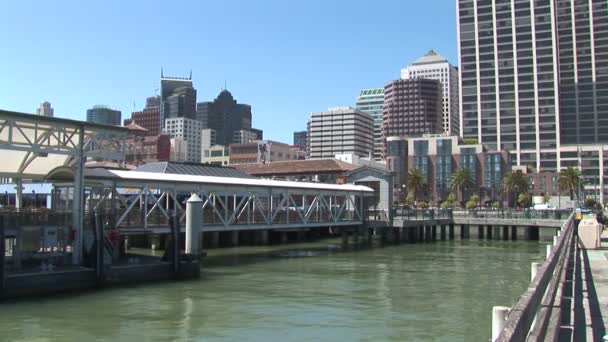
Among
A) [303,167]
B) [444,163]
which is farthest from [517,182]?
[303,167]

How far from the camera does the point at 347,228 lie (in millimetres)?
57812

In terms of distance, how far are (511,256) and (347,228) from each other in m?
18.6

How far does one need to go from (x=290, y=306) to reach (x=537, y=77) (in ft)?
633

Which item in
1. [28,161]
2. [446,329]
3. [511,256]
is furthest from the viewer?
[511,256]

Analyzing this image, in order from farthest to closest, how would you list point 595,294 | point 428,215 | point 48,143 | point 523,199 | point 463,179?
point 463,179
point 523,199
point 428,215
point 48,143
point 595,294

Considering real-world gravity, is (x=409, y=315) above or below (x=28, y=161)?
below

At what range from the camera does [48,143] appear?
2802 centimetres

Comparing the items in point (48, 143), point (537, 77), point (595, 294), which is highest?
point (537, 77)

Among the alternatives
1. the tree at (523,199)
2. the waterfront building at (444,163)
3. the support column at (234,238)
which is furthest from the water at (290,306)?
the waterfront building at (444,163)

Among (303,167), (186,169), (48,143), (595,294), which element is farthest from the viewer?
(303,167)

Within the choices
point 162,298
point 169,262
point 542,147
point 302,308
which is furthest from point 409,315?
point 542,147

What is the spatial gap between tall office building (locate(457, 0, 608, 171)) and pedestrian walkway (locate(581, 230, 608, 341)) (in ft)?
592

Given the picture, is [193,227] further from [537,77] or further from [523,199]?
[537,77]

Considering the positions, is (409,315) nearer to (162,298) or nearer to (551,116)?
(162,298)
